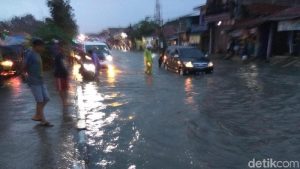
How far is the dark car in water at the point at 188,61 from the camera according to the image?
24.4m

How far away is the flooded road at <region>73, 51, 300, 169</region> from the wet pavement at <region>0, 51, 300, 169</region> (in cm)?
2

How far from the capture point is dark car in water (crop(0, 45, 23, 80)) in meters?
21.3

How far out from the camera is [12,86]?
1930 centimetres

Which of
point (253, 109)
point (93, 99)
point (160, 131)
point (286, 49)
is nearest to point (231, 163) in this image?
point (160, 131)

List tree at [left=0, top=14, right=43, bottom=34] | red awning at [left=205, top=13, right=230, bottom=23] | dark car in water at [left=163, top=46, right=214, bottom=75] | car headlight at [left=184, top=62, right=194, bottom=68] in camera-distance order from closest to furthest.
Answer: car headlight at [left=184, top=62, right=194, bottom=68] → dark car in water at [left=163, top=46, right=214, bottom=75] → red awning at [left=205, top=13, right=230, bottom=23] → tree at [left=0, top=14, right=43, bottom=34]

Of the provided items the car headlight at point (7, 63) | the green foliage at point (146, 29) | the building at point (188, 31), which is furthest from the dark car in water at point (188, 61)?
the green foliage at point (146, 29)

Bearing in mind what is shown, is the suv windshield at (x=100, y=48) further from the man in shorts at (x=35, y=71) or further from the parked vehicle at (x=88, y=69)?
the man in shorts at (x=35, y=71)

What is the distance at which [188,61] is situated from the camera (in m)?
24.5

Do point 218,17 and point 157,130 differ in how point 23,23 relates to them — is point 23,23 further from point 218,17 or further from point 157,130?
point 157,130

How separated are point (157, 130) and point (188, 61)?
15.2 meters

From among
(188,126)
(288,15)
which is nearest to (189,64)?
(288,15)

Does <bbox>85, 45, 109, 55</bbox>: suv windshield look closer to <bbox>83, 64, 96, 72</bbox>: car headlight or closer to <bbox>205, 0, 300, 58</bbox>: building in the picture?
<bbox>83, 64, 96, 72</bbox>: car headlight

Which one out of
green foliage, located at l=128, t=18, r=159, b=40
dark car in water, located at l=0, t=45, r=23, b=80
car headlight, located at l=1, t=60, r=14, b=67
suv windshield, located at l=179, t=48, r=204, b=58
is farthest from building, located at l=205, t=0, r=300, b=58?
green foliage, located at l=128, t=18, r=159, b=40

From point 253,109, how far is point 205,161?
531cm
